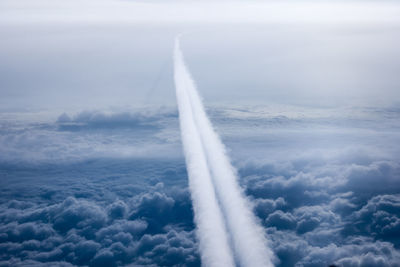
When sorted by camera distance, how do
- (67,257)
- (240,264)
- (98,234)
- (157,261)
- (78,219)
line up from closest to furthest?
(240,264), (157,261), (67,257), (98,234), (78,219)

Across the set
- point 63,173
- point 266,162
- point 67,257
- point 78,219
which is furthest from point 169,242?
point 63,173

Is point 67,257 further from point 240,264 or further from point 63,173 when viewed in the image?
point 63,173

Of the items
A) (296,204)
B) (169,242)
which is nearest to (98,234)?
(169,242)

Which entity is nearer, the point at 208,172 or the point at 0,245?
→ the point at 208,172

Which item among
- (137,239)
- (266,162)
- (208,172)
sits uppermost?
(208,172)

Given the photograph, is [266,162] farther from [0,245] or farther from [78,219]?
[0,245]

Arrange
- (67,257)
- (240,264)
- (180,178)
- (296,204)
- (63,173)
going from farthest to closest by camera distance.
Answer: (63,173) → (180,178) → (296,204) → (67,257) → (240,264)

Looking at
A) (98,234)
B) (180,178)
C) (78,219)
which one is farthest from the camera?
(180,178)

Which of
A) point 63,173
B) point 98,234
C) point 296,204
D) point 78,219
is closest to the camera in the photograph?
point 98,234

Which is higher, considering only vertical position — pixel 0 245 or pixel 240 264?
pixel 240 264
